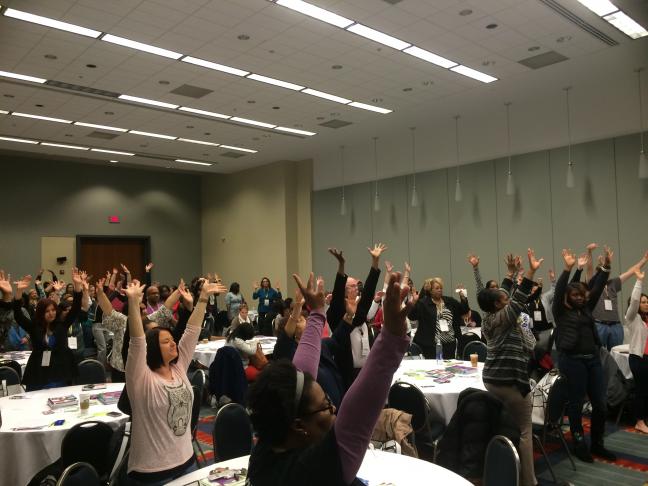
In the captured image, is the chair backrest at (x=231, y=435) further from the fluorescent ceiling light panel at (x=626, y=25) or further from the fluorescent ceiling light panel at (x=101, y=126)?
the fluorescent ceiling light panel at (x=101, y=126)

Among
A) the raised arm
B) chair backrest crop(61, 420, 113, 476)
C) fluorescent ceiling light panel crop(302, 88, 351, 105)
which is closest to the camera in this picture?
the raised arm

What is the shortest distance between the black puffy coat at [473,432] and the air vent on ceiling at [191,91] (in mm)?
8203

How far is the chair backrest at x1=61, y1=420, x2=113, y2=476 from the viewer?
11.9ft

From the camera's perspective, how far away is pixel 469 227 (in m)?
12.7

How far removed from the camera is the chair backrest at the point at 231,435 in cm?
369

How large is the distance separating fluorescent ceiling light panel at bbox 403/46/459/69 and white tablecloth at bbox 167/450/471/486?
691cm

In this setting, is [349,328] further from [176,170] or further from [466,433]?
[176,170]

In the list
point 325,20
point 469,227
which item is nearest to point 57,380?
point 325,20

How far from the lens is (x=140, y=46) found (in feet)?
26.6

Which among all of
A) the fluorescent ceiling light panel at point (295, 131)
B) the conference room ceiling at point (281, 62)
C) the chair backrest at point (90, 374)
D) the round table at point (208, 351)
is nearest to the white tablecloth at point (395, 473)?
the chair backrest at point (90, 374)

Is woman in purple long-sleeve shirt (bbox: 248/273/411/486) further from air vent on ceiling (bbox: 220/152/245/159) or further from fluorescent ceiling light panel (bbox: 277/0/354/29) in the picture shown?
air vent on ceiling (bbox: 220/152/245/159)

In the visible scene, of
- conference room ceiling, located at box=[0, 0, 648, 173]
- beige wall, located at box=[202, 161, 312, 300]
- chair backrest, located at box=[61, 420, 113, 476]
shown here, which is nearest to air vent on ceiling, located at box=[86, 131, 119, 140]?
conference room ceiling, located at box=[0, 0, 648, 173]

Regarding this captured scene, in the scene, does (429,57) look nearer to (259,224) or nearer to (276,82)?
(276,82)

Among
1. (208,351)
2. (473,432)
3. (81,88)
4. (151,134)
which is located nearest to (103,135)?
(151,134)
